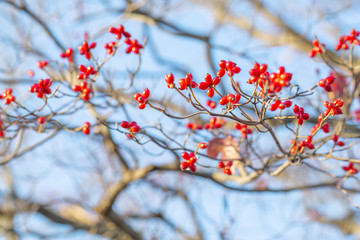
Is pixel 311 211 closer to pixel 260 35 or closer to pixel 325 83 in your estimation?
pixel 260 35

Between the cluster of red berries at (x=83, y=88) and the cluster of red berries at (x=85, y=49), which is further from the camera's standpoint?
the cluster of red berries at (x=85, y=49)

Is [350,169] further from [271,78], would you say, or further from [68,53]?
[68,53]

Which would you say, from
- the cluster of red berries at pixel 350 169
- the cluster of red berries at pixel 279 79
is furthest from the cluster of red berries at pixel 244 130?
the cluster of red berries at pixel 279 79

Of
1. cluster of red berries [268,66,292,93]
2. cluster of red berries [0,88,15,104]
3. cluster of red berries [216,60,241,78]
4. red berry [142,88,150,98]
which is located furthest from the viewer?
cluster of red berries [0,88,15,104]

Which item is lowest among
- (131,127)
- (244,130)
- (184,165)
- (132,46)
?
(184,165)

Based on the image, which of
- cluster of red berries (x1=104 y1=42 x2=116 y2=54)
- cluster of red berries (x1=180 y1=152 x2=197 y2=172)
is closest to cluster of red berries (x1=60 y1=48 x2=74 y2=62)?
cluster of red berries (x1=104 y1=42 x2=116 y2=54)

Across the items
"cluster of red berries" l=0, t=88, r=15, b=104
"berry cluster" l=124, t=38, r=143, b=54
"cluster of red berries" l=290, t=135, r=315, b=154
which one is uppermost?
"berry cluster" l=124, t=38, r=143, b=54

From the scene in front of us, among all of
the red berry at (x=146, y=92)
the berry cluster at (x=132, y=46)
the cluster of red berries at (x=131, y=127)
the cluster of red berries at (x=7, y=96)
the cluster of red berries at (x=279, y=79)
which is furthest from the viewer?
the berry cluster at (x=132, y=46)

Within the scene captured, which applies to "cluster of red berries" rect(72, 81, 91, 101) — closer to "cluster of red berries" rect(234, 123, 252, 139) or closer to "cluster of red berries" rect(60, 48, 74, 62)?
"cluster of red berries" rect(60, 48, 74, 62)

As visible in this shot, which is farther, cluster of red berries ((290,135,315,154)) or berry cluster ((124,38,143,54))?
berry cluster ((124,38,143,54))

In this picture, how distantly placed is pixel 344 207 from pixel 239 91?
6137 mm

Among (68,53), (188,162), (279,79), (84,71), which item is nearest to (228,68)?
(279,79)

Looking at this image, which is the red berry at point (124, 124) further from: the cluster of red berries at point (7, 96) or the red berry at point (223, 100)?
the cluster of red berries at point (7, 96)

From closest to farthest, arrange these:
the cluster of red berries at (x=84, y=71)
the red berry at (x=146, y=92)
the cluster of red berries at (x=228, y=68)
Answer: the cluster of red berries at (x=228, y=68) < the red berry at (x=146, y=92) < the cluster of red berries at (x=84, y=71)
